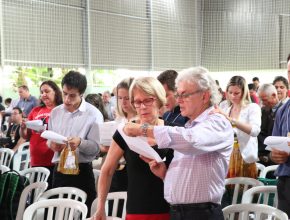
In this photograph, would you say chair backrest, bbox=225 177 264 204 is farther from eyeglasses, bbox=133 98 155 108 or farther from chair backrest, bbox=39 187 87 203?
eyeglasses, bbox=133 98 155 108

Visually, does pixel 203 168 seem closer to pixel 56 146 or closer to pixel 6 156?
pixel 56 146

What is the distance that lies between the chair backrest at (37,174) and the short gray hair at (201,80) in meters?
2.36

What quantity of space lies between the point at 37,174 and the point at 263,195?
2.09 m

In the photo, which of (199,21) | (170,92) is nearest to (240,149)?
(170,92)

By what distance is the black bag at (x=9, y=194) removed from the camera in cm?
371

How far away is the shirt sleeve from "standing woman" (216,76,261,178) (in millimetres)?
1851

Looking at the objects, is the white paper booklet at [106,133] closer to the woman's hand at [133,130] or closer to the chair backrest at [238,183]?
the chair backrest at [238,183]

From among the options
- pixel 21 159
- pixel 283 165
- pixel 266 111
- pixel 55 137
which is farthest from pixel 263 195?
pixel 21 159

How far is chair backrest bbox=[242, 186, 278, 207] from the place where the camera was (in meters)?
2.97

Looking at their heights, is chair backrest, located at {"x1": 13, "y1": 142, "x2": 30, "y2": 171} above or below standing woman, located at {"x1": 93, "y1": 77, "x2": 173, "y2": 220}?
below

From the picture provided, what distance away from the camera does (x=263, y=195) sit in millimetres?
3145

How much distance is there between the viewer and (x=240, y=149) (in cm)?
388

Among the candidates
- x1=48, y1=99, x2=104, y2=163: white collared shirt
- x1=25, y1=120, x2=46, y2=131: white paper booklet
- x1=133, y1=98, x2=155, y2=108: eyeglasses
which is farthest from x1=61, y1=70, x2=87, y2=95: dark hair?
x1=133, y1=98, x2=155, y2=108: eyeglasses

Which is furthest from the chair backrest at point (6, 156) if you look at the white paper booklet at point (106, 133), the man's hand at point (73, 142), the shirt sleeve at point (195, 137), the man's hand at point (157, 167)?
the shirt sleeve at point (195, 137)
